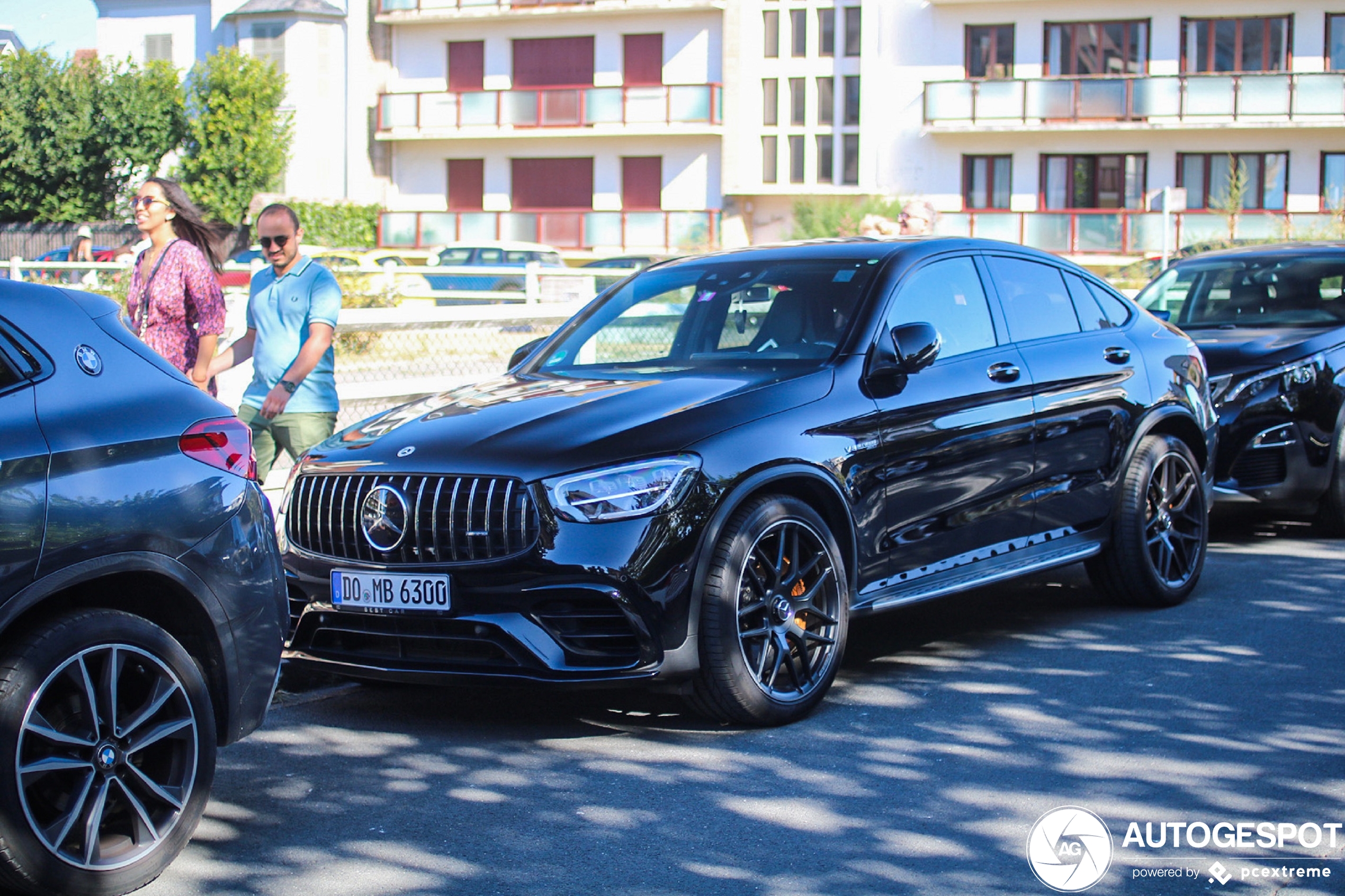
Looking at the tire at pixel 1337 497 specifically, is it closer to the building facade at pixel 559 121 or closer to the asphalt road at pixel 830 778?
the asphalt road at pixel 830 778

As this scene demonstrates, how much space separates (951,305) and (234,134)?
45075mm

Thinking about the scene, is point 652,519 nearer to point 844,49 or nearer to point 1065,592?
point 1065,592

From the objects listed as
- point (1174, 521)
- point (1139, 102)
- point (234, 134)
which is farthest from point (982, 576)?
point (234, 134)

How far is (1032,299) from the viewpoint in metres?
7.14

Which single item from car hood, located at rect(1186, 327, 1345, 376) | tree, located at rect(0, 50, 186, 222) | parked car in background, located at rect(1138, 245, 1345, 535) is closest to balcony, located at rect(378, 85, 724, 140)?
tree, located at rect(0, 50, 186, 222)

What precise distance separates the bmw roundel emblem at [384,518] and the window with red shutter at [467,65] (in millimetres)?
45269

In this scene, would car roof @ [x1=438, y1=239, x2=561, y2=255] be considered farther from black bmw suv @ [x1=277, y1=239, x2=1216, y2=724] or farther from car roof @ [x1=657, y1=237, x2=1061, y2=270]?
black bmw suv @ [x1=277, y1=239, x2=1216, y2=724]

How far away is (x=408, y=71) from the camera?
5025 centimetres

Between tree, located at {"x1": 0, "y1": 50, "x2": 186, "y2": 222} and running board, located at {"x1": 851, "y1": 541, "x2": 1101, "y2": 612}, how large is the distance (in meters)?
46.5

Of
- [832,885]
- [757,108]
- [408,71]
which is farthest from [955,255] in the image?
[408,71]

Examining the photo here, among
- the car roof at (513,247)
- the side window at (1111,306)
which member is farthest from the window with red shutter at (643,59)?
the side window at (1111,306)

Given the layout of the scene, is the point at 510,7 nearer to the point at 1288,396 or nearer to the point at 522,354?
the point at 1288,396

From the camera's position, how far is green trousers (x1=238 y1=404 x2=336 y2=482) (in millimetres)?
7551

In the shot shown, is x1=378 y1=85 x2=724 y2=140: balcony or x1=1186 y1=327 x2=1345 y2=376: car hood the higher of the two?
x1=378 y1=85 x2=724 y2=140: balcony
